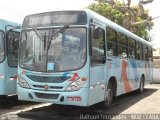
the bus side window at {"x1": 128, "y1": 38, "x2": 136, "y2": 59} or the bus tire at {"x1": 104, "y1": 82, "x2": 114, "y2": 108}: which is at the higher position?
the bus side window at {"x1": 128, "y1": 38, "x2": 136, "y2": 59}

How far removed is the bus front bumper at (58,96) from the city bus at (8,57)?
1.50m

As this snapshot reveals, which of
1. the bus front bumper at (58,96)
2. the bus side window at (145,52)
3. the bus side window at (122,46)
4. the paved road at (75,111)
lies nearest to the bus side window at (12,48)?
the paved road at (75,111)

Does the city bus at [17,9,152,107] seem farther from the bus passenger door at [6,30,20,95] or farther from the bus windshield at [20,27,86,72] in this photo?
the bus passenger door at [6,30,20,95]

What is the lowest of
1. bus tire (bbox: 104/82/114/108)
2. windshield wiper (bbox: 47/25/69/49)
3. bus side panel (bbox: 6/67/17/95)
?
bus tire (bbox: 104/82/114/108)

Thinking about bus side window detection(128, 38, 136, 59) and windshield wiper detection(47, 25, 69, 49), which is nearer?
windshield wiper detection(47, 25, 69, 49)

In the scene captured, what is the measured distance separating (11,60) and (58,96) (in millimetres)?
2958

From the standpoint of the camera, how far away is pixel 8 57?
39.8 ft

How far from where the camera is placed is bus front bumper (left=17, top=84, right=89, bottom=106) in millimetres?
9875

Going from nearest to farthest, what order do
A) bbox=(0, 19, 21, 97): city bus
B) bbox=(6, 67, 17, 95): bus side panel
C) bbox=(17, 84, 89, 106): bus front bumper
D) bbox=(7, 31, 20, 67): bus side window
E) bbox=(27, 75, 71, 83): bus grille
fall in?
bbox=(17, 84, 89, 106): bus front bumper
bbox=(27, 75, 71, 83): bus grille
bbox=(0, 19, 21, 97): city bus
bbox=(6, 67, 17, 95): bus side panel
bbox=(7, 31, 20, 67): bus side window

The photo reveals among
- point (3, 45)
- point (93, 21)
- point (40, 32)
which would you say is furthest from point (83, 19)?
point (3, 45)

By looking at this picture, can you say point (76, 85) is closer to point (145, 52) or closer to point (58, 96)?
point (58, 96)

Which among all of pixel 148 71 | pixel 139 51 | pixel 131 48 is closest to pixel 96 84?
pixel 131 48

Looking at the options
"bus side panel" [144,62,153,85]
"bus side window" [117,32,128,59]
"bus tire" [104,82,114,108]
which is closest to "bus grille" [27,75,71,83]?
"bus tire" [104,82,114,108]

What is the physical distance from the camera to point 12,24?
1249cm
